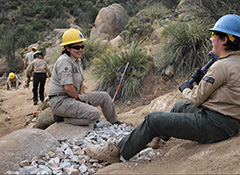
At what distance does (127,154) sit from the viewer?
8.96 ft

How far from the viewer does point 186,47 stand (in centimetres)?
654

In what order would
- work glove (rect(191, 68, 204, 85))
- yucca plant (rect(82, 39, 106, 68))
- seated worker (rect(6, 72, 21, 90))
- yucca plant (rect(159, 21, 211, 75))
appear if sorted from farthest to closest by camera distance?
seated worker (rect(6, 72, 21, 90)) → yucca plant (rect(82, 39, 106, 68)) → yucca plant (rect(159, 21, 211, 75)) → work glove (rect(191, 68, 204, 85))

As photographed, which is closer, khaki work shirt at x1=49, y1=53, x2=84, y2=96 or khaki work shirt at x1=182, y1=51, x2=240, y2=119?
khaki work shirt at x1=182, y1=51, x2=240, y2=119

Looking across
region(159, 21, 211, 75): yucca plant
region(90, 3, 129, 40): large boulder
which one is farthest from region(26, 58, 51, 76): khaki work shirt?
region(90, 3, 129, 40): large boulder

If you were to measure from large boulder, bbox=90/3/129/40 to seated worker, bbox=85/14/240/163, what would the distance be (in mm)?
10447

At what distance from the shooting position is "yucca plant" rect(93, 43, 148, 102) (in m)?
6.86

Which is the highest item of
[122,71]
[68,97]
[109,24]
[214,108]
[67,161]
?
[109,24]

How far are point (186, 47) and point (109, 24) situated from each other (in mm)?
7018

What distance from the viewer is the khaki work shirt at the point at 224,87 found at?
235 cm

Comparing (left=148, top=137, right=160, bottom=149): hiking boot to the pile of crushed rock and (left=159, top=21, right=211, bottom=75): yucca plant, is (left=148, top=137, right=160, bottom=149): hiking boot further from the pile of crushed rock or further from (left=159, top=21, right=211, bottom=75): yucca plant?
(left=159, top=21, right=211, bottom=75): yucca plant

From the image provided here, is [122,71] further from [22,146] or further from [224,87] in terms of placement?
[224,87]

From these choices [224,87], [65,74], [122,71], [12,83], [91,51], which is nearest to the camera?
[224,87]

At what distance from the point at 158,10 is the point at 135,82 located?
567cm

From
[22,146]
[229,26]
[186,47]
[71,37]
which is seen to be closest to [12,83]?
[186,47]
